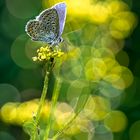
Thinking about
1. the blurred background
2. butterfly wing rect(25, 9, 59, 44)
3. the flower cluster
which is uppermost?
the flower cluster

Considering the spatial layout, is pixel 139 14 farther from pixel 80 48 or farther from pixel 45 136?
pixel 45 136

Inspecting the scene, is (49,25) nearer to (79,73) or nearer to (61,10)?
(61,10)

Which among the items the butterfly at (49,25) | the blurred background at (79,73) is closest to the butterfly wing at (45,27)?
the butterfly at (49,25)

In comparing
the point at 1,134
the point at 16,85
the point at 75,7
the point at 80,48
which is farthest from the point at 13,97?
the point at 80,48

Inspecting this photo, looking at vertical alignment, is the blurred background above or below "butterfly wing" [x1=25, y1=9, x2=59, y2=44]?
below

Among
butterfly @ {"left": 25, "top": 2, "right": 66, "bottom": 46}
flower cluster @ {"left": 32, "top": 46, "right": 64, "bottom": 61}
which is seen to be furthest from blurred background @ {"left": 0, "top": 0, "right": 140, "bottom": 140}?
flower cluster @ {"left": 32, "top": 46, "right": 64, "bottom": 61}

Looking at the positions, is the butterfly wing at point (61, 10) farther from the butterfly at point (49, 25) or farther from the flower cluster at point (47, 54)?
the flower cluster at point (47, 54)

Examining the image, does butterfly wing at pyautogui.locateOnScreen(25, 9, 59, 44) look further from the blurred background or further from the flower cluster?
the blurred background
